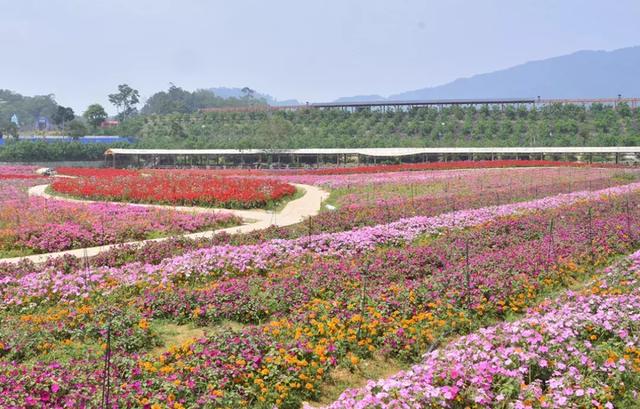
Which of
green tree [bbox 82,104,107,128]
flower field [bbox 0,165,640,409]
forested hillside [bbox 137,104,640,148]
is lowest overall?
flower field [bbox 0,165,640,409]

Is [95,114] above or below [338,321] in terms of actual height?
above

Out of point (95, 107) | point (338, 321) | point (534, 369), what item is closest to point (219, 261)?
point (338, 321)

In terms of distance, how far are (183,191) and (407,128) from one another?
192 ft

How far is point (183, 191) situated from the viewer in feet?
84.5

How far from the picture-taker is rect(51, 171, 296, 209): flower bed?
79.4 feet

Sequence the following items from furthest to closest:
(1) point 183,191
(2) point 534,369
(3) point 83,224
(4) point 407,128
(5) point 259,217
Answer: (4) point 407,128 → (1) point 183,191 → (5) point 259,217 → (3) point 83,224 → (2) point 534,369

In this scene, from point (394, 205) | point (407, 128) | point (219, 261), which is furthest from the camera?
point (407, 128)

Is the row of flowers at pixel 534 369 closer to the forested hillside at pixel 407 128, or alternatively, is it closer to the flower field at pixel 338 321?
the flower field at pixel 338 321

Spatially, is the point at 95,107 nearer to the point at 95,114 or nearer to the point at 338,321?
the point at 95,114

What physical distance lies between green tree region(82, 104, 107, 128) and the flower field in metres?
104

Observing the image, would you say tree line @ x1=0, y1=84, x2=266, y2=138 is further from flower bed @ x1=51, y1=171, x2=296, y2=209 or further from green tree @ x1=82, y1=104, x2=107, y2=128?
flower bed @ x1=51, y1=171, x2=296, y2=209

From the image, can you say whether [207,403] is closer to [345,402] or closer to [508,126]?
[345,402]

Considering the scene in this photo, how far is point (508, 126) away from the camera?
7250 cm

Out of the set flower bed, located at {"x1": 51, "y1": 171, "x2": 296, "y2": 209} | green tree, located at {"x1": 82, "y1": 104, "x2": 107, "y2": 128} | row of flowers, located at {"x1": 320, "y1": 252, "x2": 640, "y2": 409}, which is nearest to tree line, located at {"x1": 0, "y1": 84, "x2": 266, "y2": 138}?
green tree, located at {"x1": 82, "y1": 104, "x2": 107, "y2": 128}
